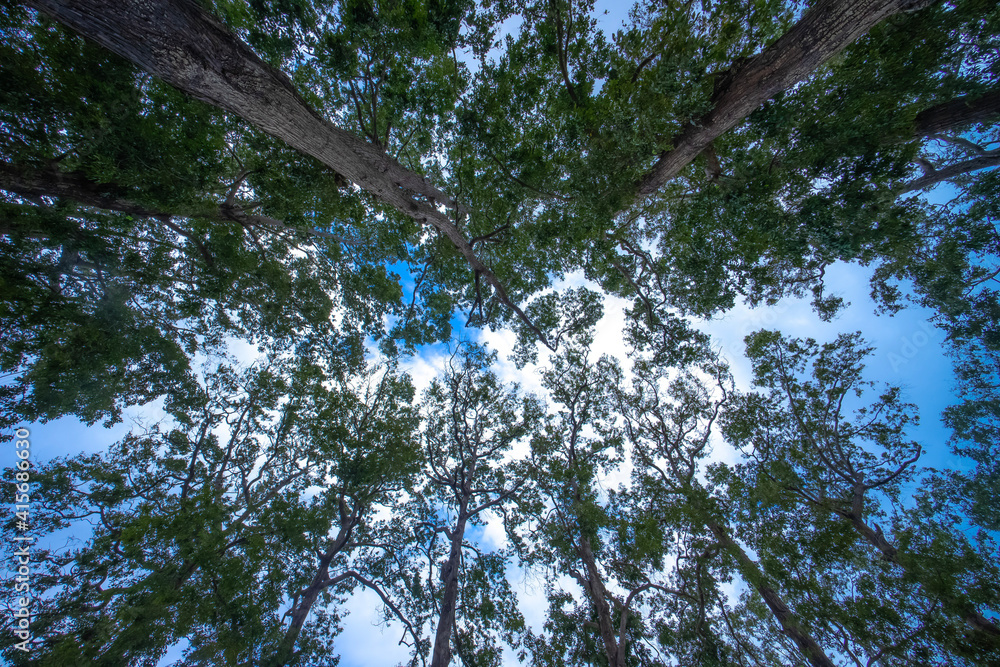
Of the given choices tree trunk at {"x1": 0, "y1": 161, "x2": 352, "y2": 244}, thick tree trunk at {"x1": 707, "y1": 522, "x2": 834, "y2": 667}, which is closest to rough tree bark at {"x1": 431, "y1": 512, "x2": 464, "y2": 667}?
thick tree trunk at {"x1": 707, "y1": 522, "x2": 834, "y2": 667}

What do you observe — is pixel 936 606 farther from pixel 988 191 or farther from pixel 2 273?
pixel 2 273

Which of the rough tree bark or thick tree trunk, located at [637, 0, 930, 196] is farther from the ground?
thick tree trunk, located at [637, 0, 930, 196]

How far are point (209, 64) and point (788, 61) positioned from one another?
848 centimetres

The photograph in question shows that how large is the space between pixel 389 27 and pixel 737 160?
7987 millimetres

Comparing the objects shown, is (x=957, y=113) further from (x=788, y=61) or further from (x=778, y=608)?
(x=778, y=608)

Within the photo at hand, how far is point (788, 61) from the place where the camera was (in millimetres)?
5148

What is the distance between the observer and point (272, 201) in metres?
6.93

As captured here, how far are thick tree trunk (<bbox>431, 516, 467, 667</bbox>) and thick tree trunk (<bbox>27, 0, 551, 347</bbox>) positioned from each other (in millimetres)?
11047

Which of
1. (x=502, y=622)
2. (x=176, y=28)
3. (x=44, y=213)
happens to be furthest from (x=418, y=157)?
(x=502, y=622)

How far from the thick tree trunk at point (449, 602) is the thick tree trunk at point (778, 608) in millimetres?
8545

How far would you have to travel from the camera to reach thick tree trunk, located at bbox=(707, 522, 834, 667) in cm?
810

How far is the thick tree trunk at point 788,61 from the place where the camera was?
4.64 meters

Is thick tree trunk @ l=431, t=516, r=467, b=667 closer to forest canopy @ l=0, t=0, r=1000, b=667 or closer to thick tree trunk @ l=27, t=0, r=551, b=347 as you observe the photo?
forest canopy @ l=0, t=0, r=1000, b=667

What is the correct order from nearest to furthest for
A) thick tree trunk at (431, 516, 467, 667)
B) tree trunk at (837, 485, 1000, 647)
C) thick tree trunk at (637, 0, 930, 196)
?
thick tree trunk at (637, 0, 930, 196) < tree trunk at (837, 485, 1000, 647) < thick tree trunk at (431, 516, 467, 667)
